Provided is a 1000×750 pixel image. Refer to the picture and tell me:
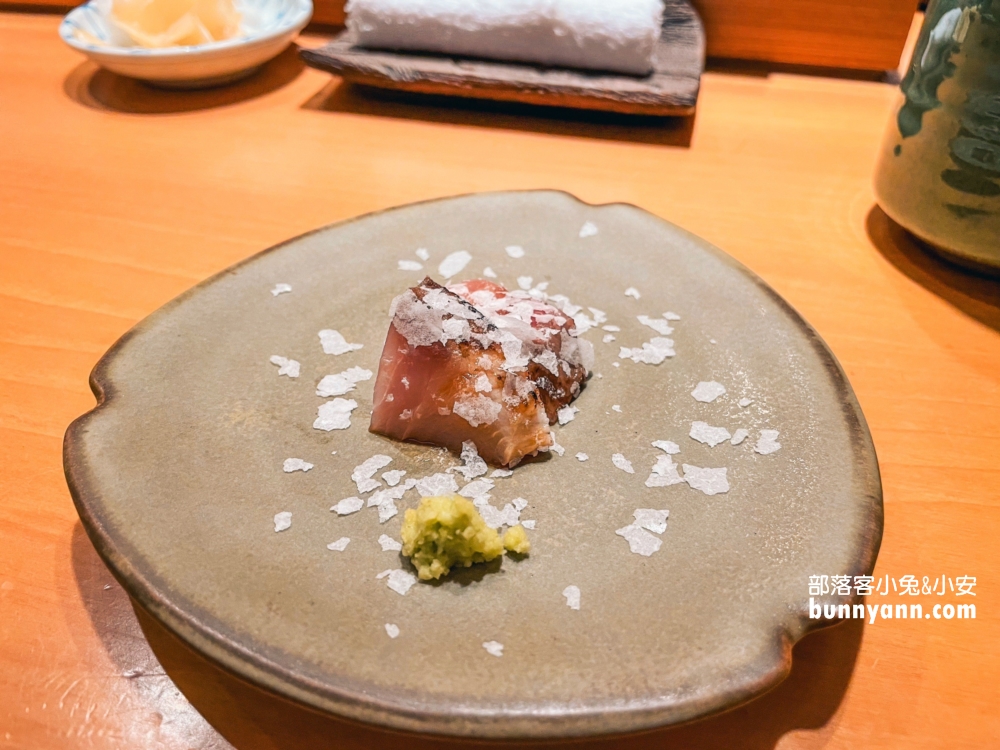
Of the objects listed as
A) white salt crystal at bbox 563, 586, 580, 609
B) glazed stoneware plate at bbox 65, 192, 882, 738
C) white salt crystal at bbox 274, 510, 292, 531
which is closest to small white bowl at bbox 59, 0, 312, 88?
glazed stoneware plate at bbox 65, 192, 882, 738

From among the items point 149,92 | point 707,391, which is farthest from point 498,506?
point 149,92

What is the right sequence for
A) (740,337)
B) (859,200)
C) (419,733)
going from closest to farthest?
1. (419,733)
2. (740,337)
3. (859,200)

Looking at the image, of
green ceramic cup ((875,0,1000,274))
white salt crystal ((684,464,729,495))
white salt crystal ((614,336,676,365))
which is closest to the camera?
white salt crystal ((684,464,729,495))

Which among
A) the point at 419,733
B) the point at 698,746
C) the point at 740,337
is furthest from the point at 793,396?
the point at 419,733

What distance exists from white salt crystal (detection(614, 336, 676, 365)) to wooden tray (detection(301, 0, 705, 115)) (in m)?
1.02

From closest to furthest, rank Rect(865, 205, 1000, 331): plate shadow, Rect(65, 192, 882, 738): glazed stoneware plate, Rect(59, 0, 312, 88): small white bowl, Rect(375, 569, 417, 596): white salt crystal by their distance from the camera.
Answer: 1. Rect(65, 192, 882, 738): glazed stoneware plate
2. Rect(375, 569, 417, 596): white salt crystal
3. Rect(865, 205, 1000, 331): plate shadow
4. Rect(59, 0, 312, 88): small white bowl

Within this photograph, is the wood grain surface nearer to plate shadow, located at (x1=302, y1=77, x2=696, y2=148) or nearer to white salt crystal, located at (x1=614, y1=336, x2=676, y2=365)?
plate shadow, located at (x1=302, y1=77, x2=696, y2=148)

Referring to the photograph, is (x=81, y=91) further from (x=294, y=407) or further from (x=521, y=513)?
(x=521, y=513)

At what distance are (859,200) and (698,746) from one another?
1505 millimetres

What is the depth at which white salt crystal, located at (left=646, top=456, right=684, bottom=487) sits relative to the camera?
95cm

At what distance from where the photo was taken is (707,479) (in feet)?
3.10

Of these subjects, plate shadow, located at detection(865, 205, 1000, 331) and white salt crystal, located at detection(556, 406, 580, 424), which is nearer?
white salt crystal, located at detection(556, 406, 580, 424)

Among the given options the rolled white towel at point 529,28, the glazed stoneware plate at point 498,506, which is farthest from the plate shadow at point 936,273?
the rolled white towel at point 529,28

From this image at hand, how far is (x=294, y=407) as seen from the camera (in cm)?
106
